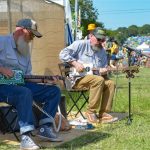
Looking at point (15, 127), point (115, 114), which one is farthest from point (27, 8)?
point (15, 127)

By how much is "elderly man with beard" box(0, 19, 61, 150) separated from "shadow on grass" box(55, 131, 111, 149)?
0.19m

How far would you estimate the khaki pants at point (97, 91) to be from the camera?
6.67 metres

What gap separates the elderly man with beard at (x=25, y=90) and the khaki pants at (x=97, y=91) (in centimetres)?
122

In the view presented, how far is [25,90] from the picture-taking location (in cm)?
503

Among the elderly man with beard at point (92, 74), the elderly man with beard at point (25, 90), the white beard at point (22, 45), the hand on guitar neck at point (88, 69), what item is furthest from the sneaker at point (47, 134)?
the hand on guitar neck at point (88, 69)

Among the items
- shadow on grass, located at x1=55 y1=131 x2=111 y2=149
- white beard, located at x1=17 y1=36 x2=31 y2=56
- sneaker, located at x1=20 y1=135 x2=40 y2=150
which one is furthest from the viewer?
white beard, located at x1=17 y1=36 x2=31 y2=56

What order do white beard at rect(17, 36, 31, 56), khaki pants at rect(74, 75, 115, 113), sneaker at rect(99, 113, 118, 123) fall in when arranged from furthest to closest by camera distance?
sneaker at rect(99, 113, 118, 123)
khaki pants at rect(74, 75, 115, 113)
white beard at rect(17, 36, 31, 56)

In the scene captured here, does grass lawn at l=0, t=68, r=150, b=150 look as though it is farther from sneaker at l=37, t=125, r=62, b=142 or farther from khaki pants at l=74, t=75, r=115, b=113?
khaki pants at l=74, t=75, r=115, b=113

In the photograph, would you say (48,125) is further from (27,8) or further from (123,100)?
(27,8)

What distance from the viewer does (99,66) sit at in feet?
23.1

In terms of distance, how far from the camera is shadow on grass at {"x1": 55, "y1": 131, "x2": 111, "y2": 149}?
17.2 ft

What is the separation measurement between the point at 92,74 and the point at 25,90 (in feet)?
6.45

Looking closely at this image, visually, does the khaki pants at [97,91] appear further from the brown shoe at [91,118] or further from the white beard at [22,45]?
the white beard at [22,45]

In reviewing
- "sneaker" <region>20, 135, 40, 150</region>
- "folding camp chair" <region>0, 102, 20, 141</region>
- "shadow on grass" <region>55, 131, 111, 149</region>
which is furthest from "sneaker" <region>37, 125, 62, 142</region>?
"sneaker" <region>20, 135, 40, 150</region>
